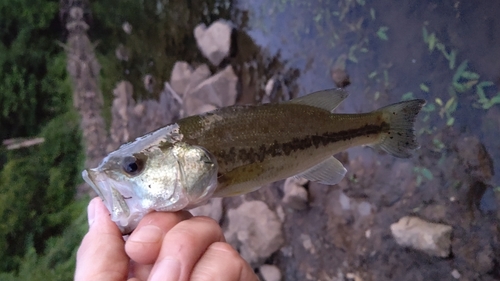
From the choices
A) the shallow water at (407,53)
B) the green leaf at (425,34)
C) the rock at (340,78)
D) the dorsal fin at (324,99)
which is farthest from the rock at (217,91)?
the dorsal fin at (324,99)

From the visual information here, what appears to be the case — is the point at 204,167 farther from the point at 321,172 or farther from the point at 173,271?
the point at 321,172

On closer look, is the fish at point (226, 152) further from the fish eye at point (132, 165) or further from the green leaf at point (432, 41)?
the green leaf at point (432, 41)

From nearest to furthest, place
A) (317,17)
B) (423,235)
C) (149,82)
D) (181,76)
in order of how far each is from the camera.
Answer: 1. (423,235)
2. (317,17)
3. (181,76)
4. (149,82)

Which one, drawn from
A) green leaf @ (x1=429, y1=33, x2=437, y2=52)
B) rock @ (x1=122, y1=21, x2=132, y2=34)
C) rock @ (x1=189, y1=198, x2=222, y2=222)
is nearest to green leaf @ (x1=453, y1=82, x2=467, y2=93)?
green leaf @ (x1=429, y1=33, x2=437, y2=52)

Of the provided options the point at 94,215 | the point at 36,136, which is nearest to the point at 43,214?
the point at 36,136

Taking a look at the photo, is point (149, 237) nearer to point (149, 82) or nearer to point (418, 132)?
point (418, 132)

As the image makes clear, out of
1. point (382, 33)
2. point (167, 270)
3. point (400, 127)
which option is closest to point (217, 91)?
point (382, 33)
